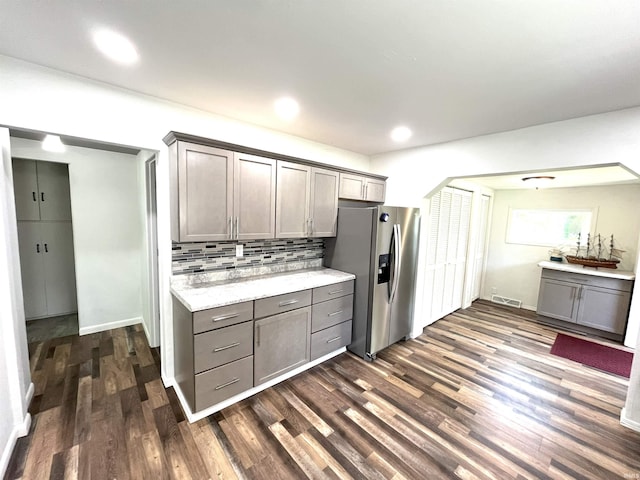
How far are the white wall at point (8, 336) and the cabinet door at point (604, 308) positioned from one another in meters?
6.18

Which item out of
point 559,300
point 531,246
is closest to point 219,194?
point 559,300

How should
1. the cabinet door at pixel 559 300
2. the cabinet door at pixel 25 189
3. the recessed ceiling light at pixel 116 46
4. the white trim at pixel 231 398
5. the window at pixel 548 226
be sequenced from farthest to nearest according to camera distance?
the window at pixel 548 226
the cabinet door at pixel 559 300
the cabinet door at pixel 25 189
the white trim at pixel 231 398
the recessed ceiling light at pixel 116 46

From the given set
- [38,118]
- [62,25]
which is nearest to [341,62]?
[62,25]

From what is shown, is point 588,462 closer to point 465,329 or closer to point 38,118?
point 465,329

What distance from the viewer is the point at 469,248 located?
453cm

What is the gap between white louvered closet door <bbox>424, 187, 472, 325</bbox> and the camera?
3637 millimetres

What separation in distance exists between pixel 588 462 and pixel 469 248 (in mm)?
3215

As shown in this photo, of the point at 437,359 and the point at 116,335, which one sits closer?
the point at 437,359

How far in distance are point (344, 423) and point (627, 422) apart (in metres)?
2.29

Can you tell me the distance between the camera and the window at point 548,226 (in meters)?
4.30

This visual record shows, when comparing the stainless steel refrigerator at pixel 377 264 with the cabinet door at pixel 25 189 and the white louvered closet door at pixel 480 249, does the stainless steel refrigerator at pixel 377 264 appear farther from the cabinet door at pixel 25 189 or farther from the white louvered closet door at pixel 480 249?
the cabinet door at pixel 25 189

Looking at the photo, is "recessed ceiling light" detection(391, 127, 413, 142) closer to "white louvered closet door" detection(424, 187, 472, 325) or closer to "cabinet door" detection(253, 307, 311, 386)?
"white louvered closet door" detection(424, 187, 472, 325)

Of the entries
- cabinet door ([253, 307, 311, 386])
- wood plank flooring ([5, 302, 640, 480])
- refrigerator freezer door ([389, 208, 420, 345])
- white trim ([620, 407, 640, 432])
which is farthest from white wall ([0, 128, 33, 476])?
white trim ([620, 407, 640, 432])

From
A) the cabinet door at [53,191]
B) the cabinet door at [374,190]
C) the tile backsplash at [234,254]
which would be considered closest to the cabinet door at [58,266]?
the cabinet door at [53,191]
